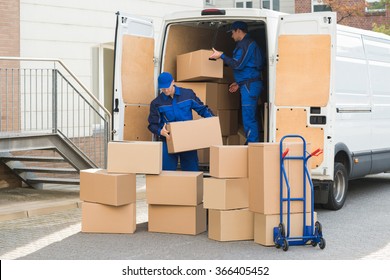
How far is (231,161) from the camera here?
853 centimetres

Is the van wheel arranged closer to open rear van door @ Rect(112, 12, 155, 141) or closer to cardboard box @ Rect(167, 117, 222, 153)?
cardboard box @ Rect(167, 117, 222, 153)

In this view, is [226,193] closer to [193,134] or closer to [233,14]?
[193,134]

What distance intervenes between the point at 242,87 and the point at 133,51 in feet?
4.79

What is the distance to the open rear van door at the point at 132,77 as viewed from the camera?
390 inches

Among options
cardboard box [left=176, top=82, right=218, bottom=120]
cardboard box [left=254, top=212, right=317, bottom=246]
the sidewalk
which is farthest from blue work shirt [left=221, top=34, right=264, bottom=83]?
cardboard box [left=254, top=212, right=317, bottom=246]

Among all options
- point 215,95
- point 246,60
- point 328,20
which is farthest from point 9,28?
point 328,20

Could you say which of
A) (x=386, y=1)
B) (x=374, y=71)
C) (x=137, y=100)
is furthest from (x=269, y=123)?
(x=386, y=1)

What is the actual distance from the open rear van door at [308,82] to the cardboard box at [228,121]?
1.50 m

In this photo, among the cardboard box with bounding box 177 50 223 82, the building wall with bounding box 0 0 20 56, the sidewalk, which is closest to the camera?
the cardboard box with bounding box 177 50 223 82

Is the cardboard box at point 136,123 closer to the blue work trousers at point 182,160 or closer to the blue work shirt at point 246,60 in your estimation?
the blue work trousers at point 182,160

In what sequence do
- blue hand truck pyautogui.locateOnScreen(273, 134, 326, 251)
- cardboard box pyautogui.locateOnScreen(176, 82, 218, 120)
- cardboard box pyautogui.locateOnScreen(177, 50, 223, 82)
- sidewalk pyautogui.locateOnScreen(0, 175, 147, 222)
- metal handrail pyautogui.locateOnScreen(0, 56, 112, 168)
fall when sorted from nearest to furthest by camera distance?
blue hand truck pyautogui.locateOnScreen(273, 134, 326, 251)
cardboard box pyautogui.locateOnScreen(177, 50, 223, 82)
sidewalk pyautogui.locateOnScreen(0, 175, 147, 222)
cardboard box pyautogui.locateOnScreen(176, 82, 218, 120)
metal handrail pyautogui.locateOnScreen(0, 56, 112, 168)

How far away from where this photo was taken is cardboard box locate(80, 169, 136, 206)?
877cm

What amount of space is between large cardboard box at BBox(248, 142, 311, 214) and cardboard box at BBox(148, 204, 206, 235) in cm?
82

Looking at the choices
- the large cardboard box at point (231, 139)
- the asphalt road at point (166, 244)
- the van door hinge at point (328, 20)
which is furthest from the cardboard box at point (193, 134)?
the van door hinge at point (328, 20)
